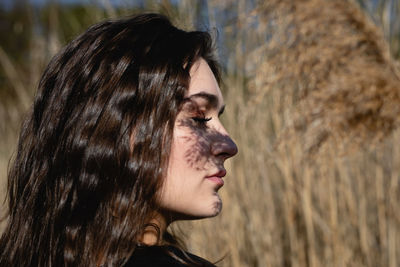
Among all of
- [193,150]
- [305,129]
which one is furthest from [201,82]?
[305,129]

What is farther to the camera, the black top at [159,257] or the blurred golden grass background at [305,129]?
the blurred golden grass background at [305,129]

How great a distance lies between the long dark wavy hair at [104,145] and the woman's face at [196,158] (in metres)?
0.02

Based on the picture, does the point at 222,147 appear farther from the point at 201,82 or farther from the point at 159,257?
the point at 159,257

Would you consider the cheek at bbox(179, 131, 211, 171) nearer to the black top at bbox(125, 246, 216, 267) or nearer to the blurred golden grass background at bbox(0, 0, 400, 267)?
the black top at bbox(125, 246, 216, 267)

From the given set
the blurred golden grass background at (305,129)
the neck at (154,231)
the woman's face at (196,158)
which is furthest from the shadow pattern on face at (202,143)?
the blurred golden grass background at (305,129)

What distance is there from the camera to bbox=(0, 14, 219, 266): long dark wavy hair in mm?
1062

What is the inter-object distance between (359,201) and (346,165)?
15cm

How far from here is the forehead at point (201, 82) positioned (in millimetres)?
1113

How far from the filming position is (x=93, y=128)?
1.09 m

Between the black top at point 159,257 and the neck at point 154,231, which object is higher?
the neck at point 154,231

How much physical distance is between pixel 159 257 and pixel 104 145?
A: 0.23 metres

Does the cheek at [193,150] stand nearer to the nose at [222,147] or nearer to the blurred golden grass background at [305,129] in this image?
the nose at [222,147]

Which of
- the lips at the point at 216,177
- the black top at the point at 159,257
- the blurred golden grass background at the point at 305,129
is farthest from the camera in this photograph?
the blurred golden grass background at the point at 305,129

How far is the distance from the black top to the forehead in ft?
0.93
